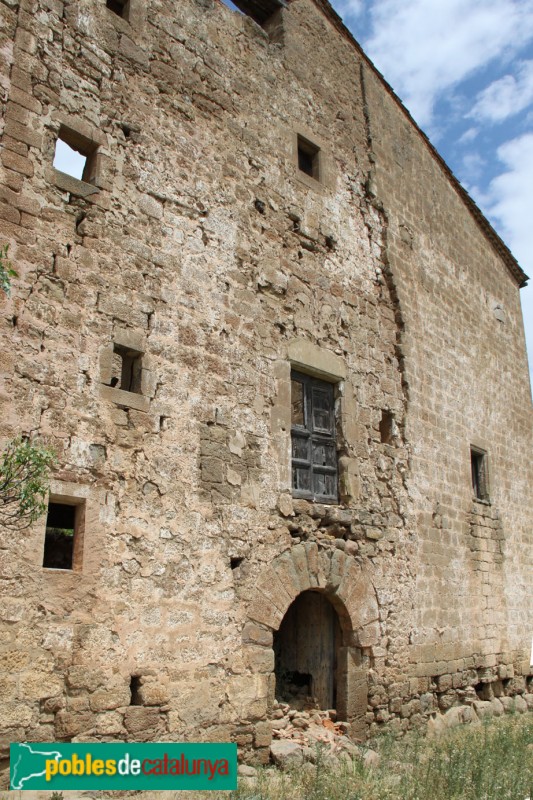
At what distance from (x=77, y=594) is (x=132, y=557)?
0.53m

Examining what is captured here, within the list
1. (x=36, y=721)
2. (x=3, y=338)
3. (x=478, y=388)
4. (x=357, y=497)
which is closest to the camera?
(x=36, y=721)

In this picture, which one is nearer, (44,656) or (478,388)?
(44,656)

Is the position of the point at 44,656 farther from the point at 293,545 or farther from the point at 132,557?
the point at 293,545

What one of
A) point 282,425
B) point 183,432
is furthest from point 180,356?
point 282,425

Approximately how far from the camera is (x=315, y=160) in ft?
28.1

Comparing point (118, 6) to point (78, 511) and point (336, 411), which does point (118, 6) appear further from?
point (78, 511)

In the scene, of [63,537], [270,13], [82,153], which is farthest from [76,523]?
[270,13]

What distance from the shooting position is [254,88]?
775 cm

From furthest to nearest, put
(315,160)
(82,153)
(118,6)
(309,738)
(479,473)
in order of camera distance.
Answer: (479,473) < (315,160) < (118,6) < (309,738) < (82,153)

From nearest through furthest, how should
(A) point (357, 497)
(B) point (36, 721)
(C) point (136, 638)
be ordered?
1. (B) point (36, 721)
2. (C) point (136, 638)
3. (A) point (357, 497)

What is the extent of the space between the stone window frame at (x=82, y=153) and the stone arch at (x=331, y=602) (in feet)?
11.8

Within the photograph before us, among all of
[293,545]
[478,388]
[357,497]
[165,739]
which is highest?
[478,388]

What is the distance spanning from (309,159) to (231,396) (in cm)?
365

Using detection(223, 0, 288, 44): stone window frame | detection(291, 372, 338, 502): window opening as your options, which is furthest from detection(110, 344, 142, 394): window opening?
detection(223, 0, 288, 44): stone window frame
